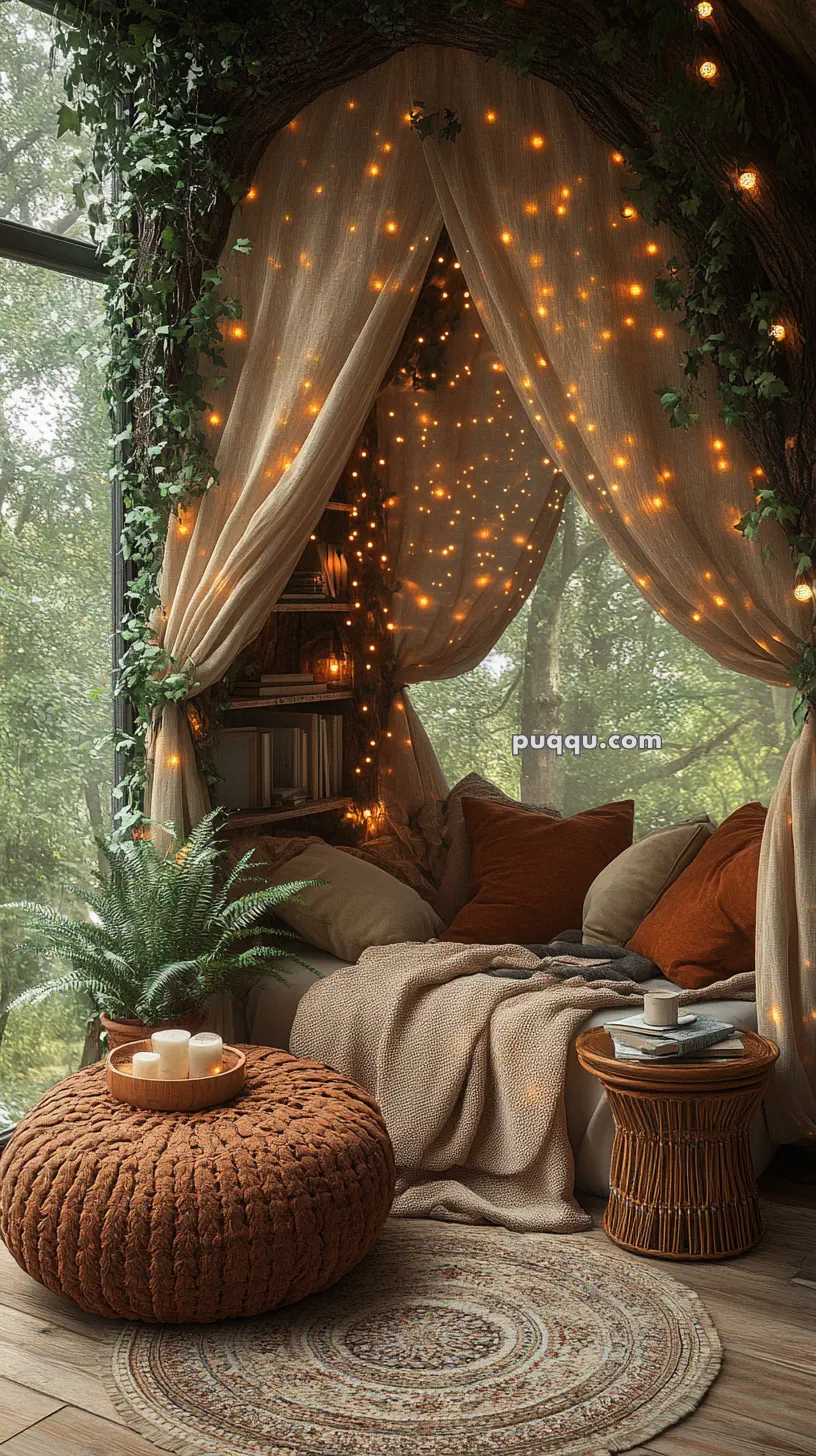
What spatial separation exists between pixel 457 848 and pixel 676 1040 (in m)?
1.65

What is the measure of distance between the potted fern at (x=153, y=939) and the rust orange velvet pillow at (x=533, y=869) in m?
0.70

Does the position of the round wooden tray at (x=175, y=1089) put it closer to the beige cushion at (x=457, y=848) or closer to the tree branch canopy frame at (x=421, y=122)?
the tree branch canopy frame at (x=421, y=122)

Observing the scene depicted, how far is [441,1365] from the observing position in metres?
2.44

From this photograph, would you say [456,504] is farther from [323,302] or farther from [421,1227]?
[421,1227]

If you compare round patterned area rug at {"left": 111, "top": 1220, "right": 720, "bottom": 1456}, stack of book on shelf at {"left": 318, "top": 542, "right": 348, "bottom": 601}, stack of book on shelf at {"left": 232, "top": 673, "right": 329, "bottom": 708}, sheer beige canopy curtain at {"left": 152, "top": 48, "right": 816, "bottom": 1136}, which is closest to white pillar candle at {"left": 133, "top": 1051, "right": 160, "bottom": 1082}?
round patterned area rug at {"left": 111, "top": 1220, "right": 720, "bottom": 1456}

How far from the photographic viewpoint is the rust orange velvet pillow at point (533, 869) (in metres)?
3.99

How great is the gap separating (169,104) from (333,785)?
2.26 meters

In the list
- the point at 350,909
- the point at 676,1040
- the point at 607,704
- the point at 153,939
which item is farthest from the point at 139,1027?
the point at 607,704

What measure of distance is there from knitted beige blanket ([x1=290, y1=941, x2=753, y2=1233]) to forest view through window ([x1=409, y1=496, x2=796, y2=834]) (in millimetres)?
3763

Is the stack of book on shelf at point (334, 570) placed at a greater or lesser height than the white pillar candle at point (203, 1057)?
greater

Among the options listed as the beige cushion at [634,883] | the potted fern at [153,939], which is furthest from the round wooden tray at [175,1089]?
the beige cushion at [634,883]

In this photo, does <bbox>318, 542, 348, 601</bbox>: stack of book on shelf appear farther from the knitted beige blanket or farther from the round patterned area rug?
the round patterned area rug

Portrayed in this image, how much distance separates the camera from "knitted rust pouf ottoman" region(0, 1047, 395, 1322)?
2488 millimetres

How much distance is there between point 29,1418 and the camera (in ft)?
7.47
